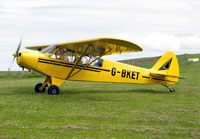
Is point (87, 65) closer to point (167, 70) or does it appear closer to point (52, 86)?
point (52, 86)

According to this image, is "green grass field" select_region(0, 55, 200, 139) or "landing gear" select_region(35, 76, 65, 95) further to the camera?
"landing gear" select_region(35, 76, 65, 95)

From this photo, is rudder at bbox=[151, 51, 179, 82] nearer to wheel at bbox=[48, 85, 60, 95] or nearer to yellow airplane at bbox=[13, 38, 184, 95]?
yellow airplane at bbox=[13, 38, 184, 95]

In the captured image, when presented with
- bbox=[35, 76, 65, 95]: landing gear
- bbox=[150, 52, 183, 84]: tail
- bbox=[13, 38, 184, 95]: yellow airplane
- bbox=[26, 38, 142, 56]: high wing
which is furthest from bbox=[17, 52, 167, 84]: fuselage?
bbox=[26, 38, 142, 56]: high wing

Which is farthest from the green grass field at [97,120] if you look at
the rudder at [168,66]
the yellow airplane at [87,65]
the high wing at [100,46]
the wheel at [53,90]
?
the rudder at [168,66]

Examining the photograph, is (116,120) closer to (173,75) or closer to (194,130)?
(194,130)

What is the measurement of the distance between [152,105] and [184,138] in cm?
500

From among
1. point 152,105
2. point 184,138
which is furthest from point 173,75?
point 184,138

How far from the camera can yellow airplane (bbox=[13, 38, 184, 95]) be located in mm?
13773

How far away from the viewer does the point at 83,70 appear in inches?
609

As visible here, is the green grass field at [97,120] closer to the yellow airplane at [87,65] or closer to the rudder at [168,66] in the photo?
the yellow airplane at [87,65]

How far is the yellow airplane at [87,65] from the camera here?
45.2ft

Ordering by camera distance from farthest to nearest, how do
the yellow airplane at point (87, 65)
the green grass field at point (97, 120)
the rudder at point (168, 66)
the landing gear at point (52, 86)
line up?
the rudder at point (168, 66), the landing gear at point (52, 86), the yellow airplane at point (87, 65), the green grass field at point (97, 120)

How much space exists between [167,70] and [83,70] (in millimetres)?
5483

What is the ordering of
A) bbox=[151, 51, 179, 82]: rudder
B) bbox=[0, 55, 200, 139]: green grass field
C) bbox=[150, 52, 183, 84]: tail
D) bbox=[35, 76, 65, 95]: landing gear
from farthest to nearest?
bbox=[151, 51, 179, 82]: rudder → bbox=[150, 52, 183, 84]: tail → bbox=[35, 76, 65, 95]: landing gear → bbox=[0, 55, 200, 139]: green grass field
